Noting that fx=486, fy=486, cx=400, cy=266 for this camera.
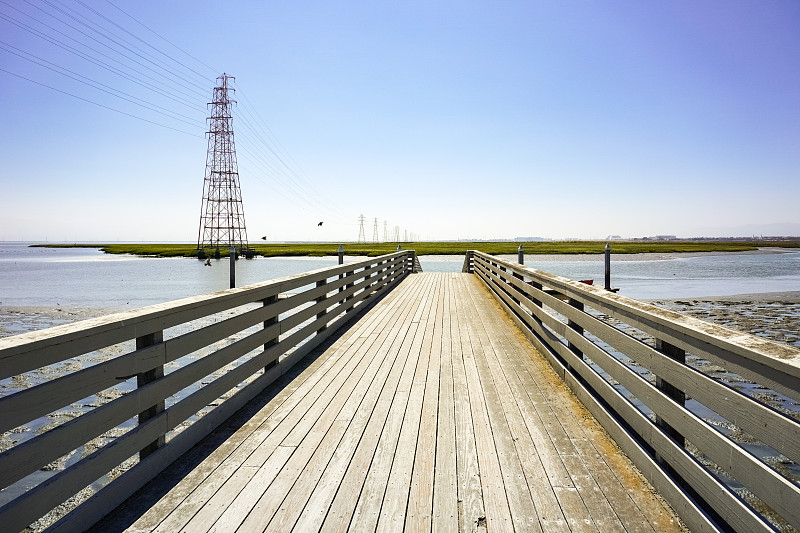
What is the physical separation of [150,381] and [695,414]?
3213 millimetres

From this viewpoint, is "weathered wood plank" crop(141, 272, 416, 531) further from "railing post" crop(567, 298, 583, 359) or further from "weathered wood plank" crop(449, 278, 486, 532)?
"railing post" crop(567, 298, 583, 359)

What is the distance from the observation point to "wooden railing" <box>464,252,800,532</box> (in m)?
1.67

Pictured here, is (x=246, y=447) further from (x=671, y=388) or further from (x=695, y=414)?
(x=695, y=414)

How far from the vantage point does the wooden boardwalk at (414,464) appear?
2359mm

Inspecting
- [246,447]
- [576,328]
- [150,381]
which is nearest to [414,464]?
[246,447]

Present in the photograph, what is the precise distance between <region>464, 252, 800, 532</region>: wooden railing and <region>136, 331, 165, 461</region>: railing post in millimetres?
2758

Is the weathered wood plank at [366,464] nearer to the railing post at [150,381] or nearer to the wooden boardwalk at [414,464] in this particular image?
the wooden boardwalk at [414,464]

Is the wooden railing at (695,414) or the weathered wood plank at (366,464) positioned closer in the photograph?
the wooden railing at (695,414)

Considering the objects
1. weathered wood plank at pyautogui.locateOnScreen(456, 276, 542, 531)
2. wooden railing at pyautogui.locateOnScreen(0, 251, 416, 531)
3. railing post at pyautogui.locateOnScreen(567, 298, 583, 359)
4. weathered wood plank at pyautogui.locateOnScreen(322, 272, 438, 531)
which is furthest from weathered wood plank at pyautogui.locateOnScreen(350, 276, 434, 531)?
railing post at pyautogui.locateOnScreen(567, 298, 583, 359)

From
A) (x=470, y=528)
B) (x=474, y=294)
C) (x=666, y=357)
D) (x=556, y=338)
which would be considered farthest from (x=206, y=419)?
(x=474, y=294)

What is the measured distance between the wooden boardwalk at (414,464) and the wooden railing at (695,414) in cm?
16

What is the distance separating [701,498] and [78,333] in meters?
2.94

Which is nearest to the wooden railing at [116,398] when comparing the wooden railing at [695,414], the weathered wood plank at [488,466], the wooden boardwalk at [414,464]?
the wooden boardwalk at [414,464]

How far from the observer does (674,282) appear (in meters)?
23.8
